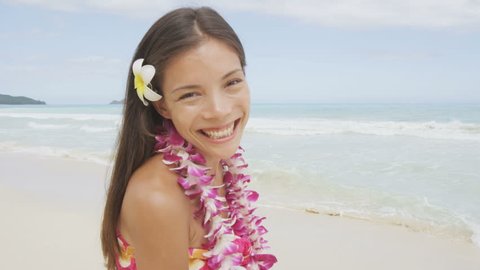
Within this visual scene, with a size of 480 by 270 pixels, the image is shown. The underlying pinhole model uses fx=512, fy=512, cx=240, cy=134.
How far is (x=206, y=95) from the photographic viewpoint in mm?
1891

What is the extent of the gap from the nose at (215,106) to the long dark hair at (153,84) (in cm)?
20

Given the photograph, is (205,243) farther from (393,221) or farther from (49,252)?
(393,221)

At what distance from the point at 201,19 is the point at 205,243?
0.86 m

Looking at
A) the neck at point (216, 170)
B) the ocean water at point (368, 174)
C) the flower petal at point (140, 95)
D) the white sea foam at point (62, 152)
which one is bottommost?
the white sea foam at point (62, 152)

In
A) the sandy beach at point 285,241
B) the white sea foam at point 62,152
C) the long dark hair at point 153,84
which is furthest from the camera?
the white sea foam at point 62,152

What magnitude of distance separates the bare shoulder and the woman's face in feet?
0.70

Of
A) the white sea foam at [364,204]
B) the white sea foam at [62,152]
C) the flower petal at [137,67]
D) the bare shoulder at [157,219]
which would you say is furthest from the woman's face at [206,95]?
the white sea foam at [62,152]

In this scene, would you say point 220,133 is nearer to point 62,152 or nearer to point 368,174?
point 368,174

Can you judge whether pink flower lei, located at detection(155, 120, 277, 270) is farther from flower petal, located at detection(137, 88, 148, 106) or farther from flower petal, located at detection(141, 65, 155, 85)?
flower petal, located at detection(141, 65, 155, 85)

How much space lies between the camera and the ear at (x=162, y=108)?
2.00 m

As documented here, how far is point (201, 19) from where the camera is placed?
1.94m

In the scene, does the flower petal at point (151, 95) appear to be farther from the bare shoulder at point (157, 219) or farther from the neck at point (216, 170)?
the neck at point (216, 170)

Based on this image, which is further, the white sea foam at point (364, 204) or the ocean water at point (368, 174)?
the ocean water at point (368, 174)

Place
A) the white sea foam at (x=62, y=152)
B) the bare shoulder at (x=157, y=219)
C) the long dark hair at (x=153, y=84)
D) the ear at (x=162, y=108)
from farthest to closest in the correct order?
the white sea foam at (x=62, y=152)
the ear at (x=162, y=108)
the long dark hair at (x=153, y=84)
the bare shoulder at (x=157, y=219)
